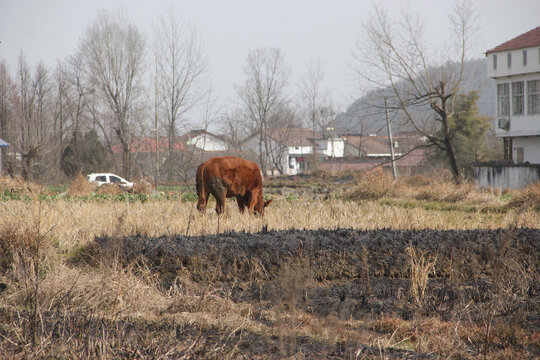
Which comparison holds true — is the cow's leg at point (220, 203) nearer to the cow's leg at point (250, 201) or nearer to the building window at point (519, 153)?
the cow's leg at point (250, 201)

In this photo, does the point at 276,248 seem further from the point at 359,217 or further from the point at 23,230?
the point at 359,217

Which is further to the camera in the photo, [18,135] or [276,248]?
[18,135]

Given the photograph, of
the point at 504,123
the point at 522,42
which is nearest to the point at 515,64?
the point at 522,42

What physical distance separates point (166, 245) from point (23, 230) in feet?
8.71

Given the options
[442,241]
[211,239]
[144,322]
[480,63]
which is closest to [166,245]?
[211,239]

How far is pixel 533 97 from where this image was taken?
3269 centimetres

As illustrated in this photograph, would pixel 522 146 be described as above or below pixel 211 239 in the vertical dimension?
above

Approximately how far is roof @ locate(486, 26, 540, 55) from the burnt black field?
27596 mm

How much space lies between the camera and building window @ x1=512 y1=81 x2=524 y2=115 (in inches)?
1309

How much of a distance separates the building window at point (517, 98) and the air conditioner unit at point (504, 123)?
2.07 ft

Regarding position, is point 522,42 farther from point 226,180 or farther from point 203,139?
point 203,139

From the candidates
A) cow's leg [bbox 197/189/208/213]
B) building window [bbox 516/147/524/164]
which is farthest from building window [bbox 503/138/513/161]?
cow's leg [bbox 197/189/208/213]

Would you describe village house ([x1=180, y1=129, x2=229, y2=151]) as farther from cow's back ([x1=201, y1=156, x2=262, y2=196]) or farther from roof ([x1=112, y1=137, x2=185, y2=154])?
cow's back ([x1=201, y1=156, x2=262, y2=196])

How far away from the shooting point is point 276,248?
26.3ft
